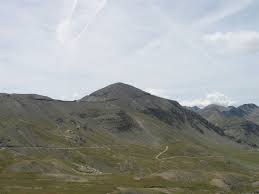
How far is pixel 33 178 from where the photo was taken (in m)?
136

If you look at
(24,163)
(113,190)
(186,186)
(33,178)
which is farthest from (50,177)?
(186,186)

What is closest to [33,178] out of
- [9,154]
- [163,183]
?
[163,183]

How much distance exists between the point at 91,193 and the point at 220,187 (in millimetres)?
60273

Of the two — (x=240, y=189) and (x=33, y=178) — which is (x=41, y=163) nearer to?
(x=33, y=178)

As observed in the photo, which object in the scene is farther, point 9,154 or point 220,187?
point 9,154

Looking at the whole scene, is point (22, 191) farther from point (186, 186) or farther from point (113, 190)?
point (186, 186)

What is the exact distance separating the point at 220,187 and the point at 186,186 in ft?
49.9

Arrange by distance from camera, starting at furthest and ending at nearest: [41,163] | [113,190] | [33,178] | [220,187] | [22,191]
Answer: [41,163], [220,187], [33,178], [113,190], [22,191]

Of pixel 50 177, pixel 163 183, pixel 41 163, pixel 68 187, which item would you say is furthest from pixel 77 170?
pixel 68 187

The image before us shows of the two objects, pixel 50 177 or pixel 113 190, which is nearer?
pixel 113 190

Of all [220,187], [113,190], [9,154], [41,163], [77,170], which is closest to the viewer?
[113,190]

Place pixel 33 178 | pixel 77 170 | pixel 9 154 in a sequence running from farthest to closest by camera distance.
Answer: pixel 9 154
pixel 77 170
pixel 33 178

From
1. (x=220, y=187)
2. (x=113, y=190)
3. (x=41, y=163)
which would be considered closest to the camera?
(x=113, y=190)

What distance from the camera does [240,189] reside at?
492 ft
